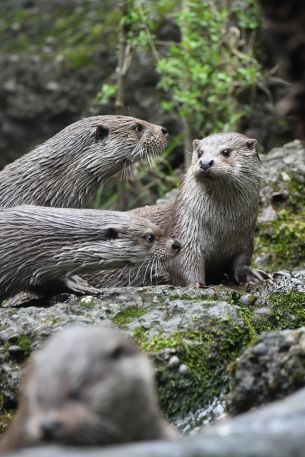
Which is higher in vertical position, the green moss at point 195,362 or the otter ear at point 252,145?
the otter ear at point 252,145

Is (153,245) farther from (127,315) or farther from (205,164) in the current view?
(127,315)

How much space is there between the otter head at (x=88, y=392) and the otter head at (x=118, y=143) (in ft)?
11.4

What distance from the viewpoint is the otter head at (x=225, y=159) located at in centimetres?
608

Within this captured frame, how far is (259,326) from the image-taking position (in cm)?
534

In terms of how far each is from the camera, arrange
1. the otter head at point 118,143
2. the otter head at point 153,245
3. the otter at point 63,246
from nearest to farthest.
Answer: the otter at point 63,246 → the otter head at point 153,245 → the otter head at point 118,143

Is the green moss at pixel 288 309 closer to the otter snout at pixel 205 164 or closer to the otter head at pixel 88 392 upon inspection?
the otter snout at pixel 205 164

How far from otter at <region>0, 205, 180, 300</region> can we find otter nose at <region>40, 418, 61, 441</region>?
276 centimetres

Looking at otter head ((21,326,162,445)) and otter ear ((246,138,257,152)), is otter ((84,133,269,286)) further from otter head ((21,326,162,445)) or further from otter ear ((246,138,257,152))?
otter head ((21,326,162,445))

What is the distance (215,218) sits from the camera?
6207 mm

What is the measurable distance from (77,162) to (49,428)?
3.87 meters

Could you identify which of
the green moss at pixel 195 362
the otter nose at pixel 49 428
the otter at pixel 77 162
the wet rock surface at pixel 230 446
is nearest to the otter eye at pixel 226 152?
the otter at pixel 77 162

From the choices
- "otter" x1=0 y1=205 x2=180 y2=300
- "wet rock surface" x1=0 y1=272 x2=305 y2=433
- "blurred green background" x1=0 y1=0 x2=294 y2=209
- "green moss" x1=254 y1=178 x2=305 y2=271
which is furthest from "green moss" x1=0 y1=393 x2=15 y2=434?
"blurred green background" x1=0 y1=0 x2=294 y2=209

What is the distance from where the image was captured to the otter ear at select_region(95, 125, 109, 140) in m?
6.69

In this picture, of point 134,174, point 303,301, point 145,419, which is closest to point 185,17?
point 134,174
